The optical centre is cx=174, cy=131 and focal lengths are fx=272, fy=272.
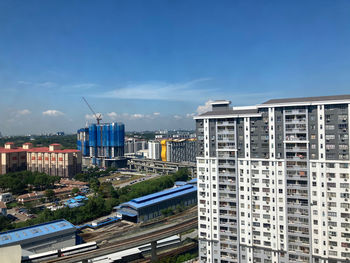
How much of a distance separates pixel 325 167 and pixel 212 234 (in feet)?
17.9

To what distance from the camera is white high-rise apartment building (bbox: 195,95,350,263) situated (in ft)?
33.9

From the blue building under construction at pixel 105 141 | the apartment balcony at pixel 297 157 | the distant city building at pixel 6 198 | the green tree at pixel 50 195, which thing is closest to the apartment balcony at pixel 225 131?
the apartment balcony at pixel 297 157

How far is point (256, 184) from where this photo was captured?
11.4 metres

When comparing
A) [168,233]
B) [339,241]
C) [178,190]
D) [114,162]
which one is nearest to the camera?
[339,241]

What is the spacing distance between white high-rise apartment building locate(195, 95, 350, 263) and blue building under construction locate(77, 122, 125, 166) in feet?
124

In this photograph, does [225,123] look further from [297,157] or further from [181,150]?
[181,150]

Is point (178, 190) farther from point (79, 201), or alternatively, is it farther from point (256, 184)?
point (256, 184)

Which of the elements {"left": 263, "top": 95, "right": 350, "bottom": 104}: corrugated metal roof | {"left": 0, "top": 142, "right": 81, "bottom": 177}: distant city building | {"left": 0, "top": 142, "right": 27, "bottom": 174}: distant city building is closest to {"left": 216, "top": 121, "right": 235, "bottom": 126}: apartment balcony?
{"left": 263, "top": 95, "right": 350, "bottom": 104}: corrugated metal roof

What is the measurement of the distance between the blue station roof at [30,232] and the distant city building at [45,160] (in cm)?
2160

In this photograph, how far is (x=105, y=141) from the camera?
162ft

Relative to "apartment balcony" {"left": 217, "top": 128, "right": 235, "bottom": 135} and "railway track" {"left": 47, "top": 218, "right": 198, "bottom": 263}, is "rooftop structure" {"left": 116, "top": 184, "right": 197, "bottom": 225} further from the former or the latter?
"apartment balcony" {"left": 217, "top": 128, "right": 235, "bottom": 135}

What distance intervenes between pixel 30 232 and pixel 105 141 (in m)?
34.1

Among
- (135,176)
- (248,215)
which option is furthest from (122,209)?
(135,176)

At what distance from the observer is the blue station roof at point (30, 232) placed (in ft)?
48.1
